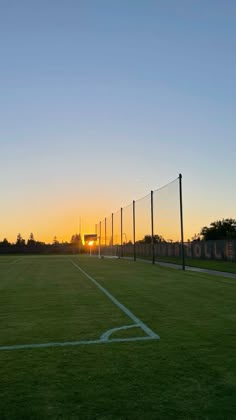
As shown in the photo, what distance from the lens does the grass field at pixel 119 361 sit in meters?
3.88

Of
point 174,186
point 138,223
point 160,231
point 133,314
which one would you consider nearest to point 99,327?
point 133,314

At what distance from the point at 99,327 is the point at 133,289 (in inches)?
240

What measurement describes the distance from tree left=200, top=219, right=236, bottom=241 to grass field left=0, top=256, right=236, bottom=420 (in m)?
72.0

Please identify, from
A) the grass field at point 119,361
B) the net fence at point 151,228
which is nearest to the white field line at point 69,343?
the grass field at point 119,361

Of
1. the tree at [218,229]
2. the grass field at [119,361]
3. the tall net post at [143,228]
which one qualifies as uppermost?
the tree at [218,229]

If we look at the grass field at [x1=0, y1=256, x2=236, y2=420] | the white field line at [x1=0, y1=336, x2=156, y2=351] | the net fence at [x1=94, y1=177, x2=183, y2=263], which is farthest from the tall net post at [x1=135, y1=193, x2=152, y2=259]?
the white field line at [x1=0, y1=336, x2=156, y2=351]

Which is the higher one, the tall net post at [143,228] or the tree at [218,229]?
the tree at [218,229]

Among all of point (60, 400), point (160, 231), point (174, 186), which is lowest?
point (60, 400)

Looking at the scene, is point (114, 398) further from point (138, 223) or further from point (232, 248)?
point (138, 223)

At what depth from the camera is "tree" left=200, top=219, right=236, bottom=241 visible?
8080cm

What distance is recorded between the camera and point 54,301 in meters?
10.8

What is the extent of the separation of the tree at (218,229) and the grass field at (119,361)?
236ft

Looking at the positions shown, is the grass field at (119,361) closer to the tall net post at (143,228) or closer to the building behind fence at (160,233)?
the building behind fence at (160,233)

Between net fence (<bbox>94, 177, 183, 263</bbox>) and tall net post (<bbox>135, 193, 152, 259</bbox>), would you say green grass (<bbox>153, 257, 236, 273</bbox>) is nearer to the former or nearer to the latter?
net fence (<bbox>94, 177, 183, 263</bbox>)
